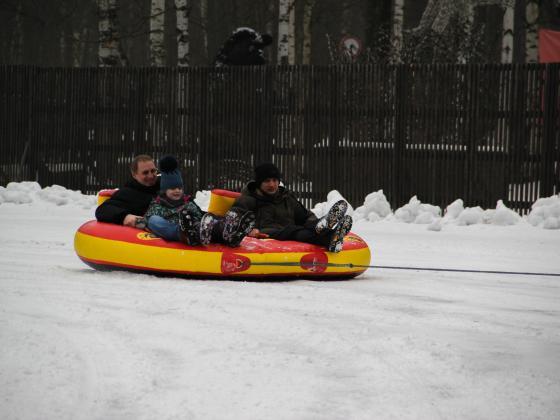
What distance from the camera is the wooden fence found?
1341 centimetres

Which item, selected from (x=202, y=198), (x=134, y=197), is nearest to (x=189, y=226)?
(x=134, y=197)

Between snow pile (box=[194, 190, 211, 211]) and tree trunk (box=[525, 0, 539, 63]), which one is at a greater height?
tree trunk (box=[525, 0, 539, 63])

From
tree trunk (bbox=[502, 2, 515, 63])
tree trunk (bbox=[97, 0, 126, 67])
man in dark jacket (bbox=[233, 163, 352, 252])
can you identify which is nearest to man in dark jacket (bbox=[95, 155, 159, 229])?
man in dark jacket (bbox=[233, 163, 352, 252])

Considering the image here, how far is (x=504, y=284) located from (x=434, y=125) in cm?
579

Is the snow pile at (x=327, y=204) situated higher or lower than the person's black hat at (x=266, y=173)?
lower

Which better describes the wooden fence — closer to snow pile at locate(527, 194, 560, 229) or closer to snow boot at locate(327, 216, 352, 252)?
snow pile at locate(527, 194, 560, 229)

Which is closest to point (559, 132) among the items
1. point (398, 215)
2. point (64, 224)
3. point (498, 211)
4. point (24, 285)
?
point (498, 211)

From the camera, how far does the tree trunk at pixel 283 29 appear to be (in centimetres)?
2134

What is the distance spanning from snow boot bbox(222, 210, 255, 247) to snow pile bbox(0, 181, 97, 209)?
693cm

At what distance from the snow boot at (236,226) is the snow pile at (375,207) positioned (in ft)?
17.4

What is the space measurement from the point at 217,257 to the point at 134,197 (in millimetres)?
1243

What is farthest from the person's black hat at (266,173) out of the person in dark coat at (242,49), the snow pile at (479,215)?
the person in dark coat at (242,49)

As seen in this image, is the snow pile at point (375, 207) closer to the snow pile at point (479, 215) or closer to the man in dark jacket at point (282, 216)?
the snow pile at point (479, 215)

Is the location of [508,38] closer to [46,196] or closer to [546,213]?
[546,213]
